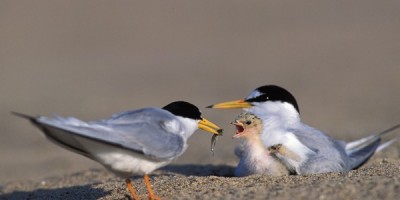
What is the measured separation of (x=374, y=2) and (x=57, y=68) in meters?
8.22

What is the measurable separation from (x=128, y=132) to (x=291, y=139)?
1.54 m

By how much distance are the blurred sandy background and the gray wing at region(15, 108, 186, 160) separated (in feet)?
8.74

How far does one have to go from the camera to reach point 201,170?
7422 millimetres

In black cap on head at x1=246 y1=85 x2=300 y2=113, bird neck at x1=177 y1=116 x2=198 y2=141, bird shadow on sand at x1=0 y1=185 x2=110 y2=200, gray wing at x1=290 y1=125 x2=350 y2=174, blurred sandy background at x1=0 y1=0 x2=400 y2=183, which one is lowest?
gray wing at x1=290 y1=125 x2=350 y2=174

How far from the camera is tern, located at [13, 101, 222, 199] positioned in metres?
4.72

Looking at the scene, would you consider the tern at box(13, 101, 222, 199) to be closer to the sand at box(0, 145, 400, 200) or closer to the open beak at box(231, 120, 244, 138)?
the sand at box(0, 145, 400, 200)

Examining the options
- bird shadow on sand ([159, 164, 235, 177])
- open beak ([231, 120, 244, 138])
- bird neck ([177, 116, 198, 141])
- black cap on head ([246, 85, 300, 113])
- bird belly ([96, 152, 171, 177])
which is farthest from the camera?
bird shadow on sand ([159, 164, 235, 177])

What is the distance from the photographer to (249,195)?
4.85 m

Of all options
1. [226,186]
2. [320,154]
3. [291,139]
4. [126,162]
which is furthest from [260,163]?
[126,162]

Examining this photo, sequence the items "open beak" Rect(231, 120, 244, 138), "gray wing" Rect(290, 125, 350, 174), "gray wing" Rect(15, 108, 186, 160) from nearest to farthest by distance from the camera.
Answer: "gray wing" Rect(15, 108, 186, 160) < "gray wing" Rect(290, 125, 350, 174) < "open beak" Rect(231, 120, 244, 138)

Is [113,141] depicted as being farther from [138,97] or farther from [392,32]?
[392,32]

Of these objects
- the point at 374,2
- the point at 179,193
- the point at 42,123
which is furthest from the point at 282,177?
the point at 374,2

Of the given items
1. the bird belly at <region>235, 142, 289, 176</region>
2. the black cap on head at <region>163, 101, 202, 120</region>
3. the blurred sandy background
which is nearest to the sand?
the bird belly at <region>235, 142, 289, 176</region>

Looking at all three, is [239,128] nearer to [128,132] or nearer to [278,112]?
[278,112]
